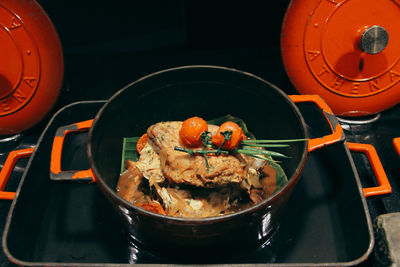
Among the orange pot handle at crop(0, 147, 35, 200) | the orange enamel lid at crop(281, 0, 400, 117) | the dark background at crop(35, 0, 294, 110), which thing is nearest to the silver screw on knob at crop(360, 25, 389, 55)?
the orange enamel lid at crop(281, 0, 400, 117)

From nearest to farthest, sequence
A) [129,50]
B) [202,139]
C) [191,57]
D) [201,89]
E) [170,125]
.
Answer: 1. [202,139]
2. [170,125]
3. [201,89]
4. [191,57]
5. [129,50]

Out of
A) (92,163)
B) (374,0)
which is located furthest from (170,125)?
(374,0)

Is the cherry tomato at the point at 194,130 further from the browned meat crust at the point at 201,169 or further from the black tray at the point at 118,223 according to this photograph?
the black tray at the point at 118,223

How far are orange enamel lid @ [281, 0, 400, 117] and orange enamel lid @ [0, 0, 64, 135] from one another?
1105 mm

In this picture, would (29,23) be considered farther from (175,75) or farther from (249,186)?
(249,186)

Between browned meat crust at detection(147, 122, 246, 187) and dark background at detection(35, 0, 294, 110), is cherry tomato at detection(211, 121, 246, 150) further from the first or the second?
dark background at detection(35, 0, 294, 110)

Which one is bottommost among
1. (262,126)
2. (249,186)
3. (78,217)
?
(78,217)

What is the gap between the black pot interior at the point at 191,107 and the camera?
3.85ft

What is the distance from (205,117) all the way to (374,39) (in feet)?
2.63

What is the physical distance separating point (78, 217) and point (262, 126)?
90 centimetres

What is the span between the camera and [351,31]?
1.35 m

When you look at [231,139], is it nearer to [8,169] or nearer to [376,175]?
[376,175]

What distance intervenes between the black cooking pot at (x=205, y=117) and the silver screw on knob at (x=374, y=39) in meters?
0.31

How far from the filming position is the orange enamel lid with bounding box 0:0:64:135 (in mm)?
1319
